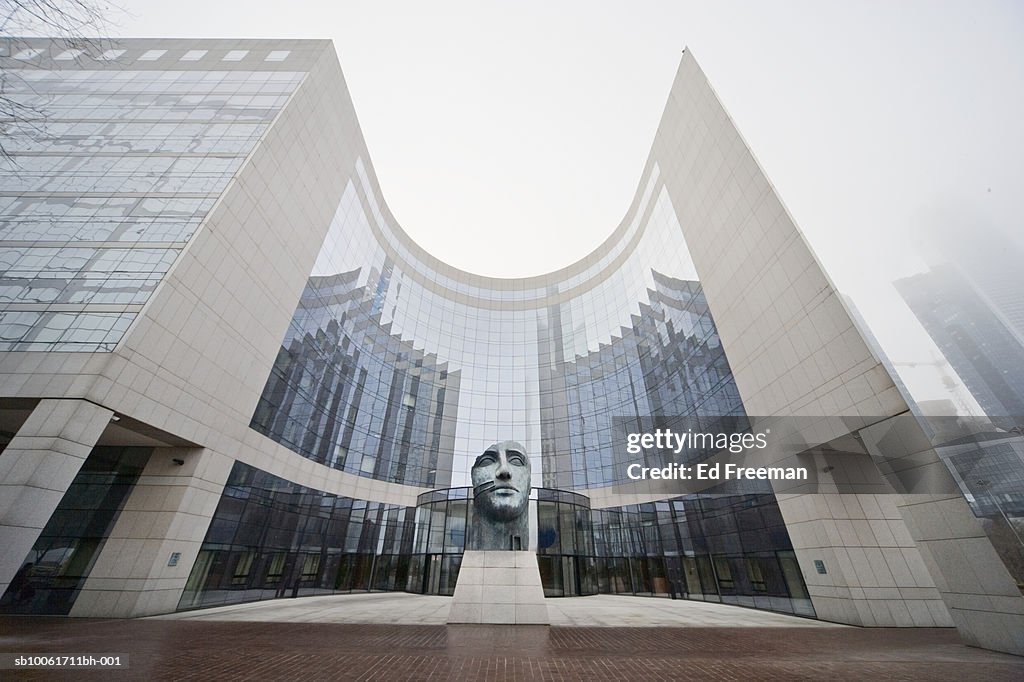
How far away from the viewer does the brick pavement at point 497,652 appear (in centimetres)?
662

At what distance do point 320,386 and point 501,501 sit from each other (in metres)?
17.3

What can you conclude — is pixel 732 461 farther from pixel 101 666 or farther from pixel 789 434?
pixel 101 666

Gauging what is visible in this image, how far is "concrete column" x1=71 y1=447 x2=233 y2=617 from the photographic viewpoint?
13891 millimetres

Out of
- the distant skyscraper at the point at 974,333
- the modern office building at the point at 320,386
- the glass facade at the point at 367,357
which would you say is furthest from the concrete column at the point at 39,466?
the distant skyscraper at the point at 974,333

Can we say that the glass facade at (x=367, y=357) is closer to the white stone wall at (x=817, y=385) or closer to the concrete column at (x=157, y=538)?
the concrete column at (x=157, y=538)

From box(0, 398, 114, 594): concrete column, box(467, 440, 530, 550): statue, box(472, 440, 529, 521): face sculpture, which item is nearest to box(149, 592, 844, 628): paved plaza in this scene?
box(467, 440, 530, 550): statue

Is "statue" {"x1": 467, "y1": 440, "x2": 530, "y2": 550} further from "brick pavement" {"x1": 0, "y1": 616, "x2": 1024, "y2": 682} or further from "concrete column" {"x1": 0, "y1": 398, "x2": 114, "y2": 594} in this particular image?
"concrete column" {"x1": 0, "y1": 398, "x2": 114, "y2": 594}

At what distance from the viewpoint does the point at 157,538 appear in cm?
1497

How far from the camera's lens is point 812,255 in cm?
1567

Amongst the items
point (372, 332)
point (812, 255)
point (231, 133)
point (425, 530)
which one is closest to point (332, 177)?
point (231, 133)

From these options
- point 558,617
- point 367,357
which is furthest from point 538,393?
point 558,617

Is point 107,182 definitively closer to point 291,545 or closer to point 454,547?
point 291,545

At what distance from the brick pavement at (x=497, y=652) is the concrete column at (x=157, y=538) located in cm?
182

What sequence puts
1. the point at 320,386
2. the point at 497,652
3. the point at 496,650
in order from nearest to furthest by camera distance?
the point at 497,652, the point at 496,650, the point at 320,386
